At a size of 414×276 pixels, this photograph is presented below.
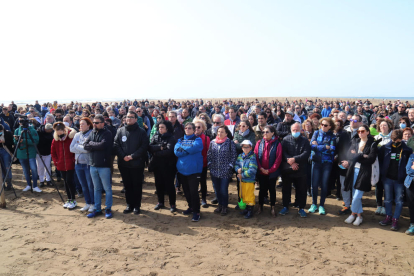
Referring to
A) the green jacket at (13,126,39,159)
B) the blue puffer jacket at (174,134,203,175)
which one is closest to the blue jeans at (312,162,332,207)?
the blue puffer jacket at (174,134,203,175)

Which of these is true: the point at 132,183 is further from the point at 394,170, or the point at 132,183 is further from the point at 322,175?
the point at 394,170

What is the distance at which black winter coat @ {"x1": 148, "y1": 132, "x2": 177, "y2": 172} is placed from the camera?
552cm

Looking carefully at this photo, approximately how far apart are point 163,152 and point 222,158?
1273 millimetres

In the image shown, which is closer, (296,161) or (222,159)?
(296,161)

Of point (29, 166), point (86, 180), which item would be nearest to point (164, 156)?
point (86, 180)

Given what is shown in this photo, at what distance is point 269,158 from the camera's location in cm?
548

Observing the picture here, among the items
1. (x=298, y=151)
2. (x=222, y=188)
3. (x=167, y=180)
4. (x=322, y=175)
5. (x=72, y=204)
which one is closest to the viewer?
(x=298, y=151)

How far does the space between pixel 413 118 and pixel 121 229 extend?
27.2ft

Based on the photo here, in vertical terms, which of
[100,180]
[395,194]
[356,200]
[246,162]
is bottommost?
[356,200]

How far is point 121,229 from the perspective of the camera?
511cm

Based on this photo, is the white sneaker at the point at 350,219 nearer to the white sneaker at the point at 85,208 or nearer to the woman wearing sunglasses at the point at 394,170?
the woman wearing sunglasses at the point at 394,170

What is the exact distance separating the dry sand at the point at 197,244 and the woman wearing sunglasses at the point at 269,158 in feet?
2.57

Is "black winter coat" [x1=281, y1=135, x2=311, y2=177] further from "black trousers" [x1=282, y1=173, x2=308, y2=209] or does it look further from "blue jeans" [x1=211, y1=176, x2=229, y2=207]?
"blue jeans" [x1=211, y1=176, x2=229, y2=207]

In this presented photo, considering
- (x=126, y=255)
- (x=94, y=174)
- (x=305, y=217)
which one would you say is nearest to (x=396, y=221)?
(x=305, y=217)
